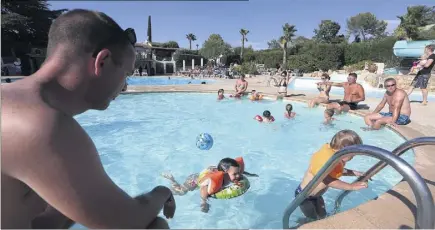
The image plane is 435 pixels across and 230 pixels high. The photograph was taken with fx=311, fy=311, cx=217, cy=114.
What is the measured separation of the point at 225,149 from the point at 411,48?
23.2 metres

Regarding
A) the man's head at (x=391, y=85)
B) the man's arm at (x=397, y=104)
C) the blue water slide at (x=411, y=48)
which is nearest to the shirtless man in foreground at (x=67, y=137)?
the man's arm at (x=397, y=104)

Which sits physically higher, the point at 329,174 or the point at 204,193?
the point at 329,174

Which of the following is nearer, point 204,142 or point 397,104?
point 204,142

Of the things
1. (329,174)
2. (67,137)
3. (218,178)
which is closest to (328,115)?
(218,178)

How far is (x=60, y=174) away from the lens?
110 cm

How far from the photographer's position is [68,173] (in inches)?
43.5

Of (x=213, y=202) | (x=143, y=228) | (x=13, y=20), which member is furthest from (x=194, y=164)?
(x=13, y=20)

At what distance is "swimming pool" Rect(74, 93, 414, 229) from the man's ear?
2738mm

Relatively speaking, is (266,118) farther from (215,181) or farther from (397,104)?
(215,181)

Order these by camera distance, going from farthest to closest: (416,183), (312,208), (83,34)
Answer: (312,208) < (416,183) < (83,34)

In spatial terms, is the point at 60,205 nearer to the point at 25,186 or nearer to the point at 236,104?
the point at 25,186

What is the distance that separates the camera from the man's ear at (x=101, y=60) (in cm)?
128

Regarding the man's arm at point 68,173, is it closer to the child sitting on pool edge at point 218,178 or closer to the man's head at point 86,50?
the man's head at point 86,50

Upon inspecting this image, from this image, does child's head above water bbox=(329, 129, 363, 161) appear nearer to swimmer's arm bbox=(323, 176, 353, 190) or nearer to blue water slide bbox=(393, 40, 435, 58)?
swimmer's arm bbox=(323, 176, 353, 190)
